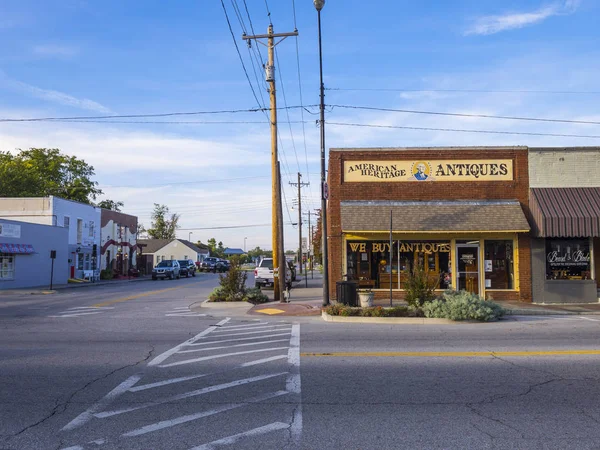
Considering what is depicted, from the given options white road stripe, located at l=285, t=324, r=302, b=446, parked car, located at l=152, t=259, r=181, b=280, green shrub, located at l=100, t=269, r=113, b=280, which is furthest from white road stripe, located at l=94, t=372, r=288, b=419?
green shrub, located at l=100, t=269, r=113, b=280

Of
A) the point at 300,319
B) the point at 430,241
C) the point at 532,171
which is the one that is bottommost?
the point at 300,319

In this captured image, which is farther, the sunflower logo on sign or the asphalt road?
the sunflower logo on sign

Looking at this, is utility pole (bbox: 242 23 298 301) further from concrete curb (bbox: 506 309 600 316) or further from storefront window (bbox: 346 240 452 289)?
concrete curb (bbox: 506 309 600 316)

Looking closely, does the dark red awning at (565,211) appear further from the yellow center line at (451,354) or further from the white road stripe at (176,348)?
the white road stripe at (176,348)

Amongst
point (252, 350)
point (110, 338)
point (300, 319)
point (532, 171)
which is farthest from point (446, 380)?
point (532, 171)

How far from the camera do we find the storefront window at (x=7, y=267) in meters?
33.2

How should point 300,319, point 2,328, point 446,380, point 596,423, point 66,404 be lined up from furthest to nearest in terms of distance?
point 300,319
point 2,328
point 446,380
point 66,404
point 596,423

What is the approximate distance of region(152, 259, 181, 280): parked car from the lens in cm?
4841

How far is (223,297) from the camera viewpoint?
67.3 ft

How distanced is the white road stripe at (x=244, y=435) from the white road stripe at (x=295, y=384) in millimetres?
142

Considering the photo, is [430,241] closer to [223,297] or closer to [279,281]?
[279,281]

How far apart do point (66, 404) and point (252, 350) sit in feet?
13.7

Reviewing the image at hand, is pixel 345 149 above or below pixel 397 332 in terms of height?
above

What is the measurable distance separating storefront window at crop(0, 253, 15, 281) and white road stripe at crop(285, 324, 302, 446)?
27.7 m
